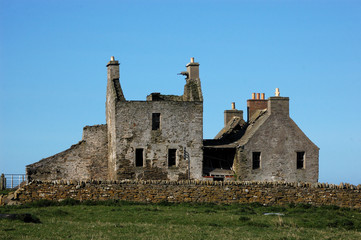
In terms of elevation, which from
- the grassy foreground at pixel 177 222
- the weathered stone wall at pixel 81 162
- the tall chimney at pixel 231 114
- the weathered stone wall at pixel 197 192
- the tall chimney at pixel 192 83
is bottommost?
the grassy foreground at pixel 177 222

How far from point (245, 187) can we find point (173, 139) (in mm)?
12014

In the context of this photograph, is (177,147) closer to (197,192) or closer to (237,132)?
(237,132)

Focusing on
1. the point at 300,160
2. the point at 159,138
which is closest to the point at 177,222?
the point at 159,138

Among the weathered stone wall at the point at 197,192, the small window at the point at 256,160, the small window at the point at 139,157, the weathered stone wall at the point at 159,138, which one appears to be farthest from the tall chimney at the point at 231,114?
the weathered stone wall at the point at 197,192

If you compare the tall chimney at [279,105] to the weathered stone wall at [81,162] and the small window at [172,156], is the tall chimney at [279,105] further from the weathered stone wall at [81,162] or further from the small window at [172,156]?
the weathered stone wall at [81,162]

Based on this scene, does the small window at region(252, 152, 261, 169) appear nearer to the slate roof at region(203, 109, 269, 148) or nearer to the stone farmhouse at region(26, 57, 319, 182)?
the stone farmhouse at region(26, 57, 319, 182)

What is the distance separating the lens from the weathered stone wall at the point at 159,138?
157 feet

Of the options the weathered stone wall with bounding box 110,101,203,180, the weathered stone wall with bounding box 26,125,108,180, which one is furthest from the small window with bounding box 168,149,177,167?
the weathered stone wall with bounding box 26,125,108,180

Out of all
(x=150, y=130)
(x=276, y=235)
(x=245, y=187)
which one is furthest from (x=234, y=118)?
(x=276, y=235)

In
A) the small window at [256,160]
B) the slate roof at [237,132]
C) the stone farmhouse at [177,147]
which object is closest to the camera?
the stone farmhouse at [177,147]

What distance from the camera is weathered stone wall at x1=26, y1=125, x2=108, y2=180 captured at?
4986 centimetres

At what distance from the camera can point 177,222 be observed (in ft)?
94.0

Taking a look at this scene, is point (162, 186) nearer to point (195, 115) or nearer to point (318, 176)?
point (195, 115)

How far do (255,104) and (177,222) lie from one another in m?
27.7
